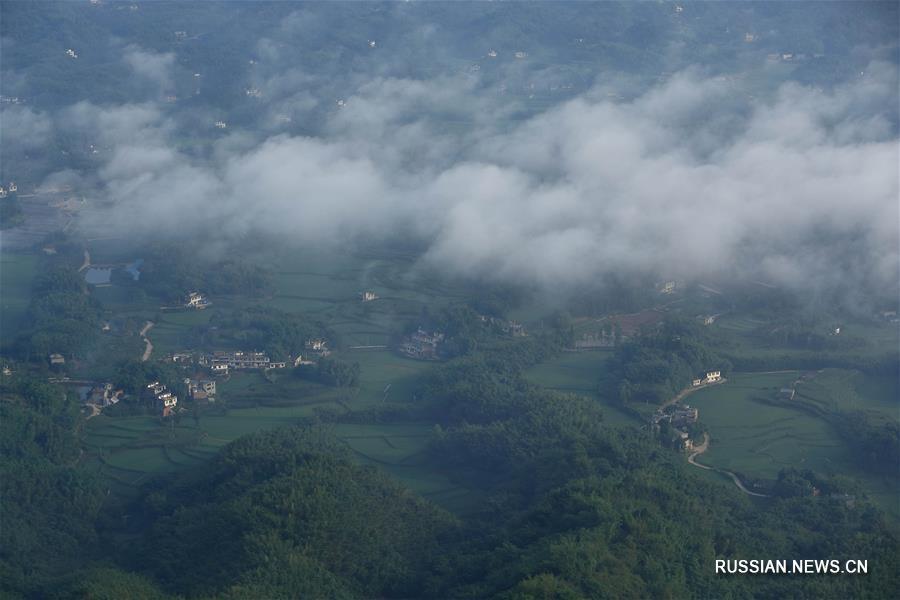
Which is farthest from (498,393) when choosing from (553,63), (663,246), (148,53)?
(148,53)

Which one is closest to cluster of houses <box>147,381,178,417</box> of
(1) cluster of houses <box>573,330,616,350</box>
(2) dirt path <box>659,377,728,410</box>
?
(1) cluster of houses <box>573,330,616,350</box>

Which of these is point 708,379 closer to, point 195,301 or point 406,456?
point 406,456

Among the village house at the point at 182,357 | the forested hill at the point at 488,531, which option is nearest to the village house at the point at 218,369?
the village house at the point at 182,357

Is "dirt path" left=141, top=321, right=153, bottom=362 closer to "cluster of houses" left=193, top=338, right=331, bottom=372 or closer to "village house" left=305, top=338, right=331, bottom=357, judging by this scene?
"cluster of houses" left=193, top=338, right=331, bottom=372

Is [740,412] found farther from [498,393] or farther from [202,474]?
[202,474]

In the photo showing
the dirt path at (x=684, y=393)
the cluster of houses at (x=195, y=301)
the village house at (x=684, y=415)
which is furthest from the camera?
the cluster of houses at (x=195, y=301)

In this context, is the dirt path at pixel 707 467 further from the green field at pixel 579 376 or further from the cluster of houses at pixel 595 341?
the cluster of houses at pixel 595 341
